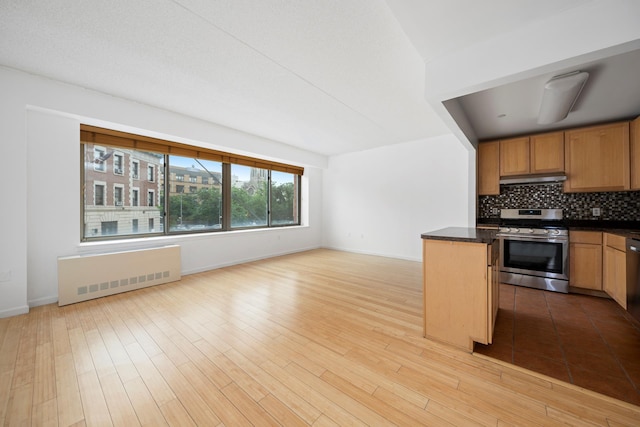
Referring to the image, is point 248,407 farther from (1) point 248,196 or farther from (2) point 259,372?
(1) point 248,196

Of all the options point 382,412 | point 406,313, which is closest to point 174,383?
point 382,412

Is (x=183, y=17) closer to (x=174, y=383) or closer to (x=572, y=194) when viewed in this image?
(x=174, y=383)

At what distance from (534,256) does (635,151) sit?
5.94 ft

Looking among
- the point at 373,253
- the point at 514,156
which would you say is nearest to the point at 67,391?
the point at 373,253

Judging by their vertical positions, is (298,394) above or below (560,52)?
below

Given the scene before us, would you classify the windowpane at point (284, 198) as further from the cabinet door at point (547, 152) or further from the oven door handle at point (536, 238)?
the cabinet door at point (547, 152)

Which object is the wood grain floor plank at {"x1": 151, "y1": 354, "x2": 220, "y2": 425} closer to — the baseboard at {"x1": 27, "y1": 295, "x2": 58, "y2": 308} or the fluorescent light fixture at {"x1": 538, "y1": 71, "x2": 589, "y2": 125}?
the baseboard at {"x1": 27, "y1": 295, "x2": 58, "y2": 308}

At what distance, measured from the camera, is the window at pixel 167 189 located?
11.3 ft

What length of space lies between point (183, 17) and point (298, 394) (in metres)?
2.92

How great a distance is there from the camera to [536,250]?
137 inches

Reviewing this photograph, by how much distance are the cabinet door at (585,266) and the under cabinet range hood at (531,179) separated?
1.00 metres

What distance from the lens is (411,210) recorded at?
524 centimetres

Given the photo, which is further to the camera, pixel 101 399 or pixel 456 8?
pixel 456 8

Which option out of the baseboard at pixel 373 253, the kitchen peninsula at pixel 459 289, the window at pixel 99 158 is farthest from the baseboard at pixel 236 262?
the kitchen peninsula at pixel 459 289
